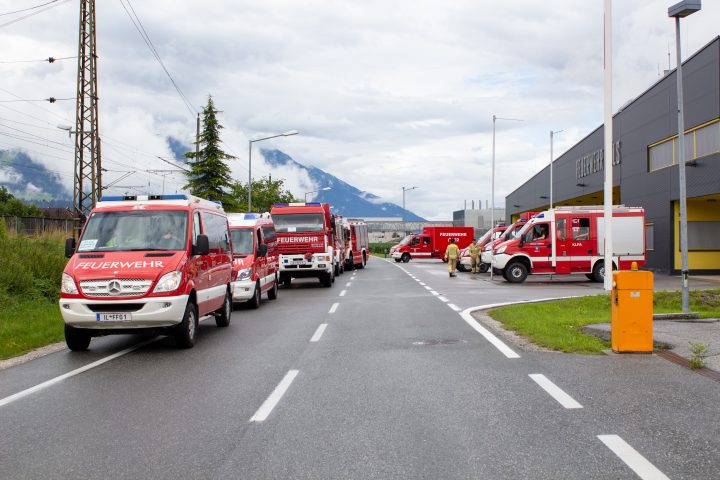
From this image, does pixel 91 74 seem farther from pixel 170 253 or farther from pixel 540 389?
pixel 540 389

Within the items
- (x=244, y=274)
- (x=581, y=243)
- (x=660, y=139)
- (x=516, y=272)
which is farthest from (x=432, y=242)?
(x=244, y=274)

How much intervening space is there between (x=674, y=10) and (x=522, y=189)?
52.2 meters

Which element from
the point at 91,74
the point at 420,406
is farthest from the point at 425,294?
the point at 91,74

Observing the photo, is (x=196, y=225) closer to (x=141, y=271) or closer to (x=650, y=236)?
(x=141, y=271)

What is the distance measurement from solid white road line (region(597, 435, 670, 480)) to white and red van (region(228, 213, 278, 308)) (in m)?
11.7

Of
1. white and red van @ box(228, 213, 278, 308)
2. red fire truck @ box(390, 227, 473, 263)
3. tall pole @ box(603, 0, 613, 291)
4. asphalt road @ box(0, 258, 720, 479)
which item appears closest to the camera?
asphalt road @ box(0, 258, 720, 479)

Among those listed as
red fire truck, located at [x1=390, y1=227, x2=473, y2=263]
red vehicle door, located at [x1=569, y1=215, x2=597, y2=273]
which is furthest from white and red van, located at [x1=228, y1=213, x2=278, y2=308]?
red fire truck, located at [x1=390, y1=227, x2=473, y2=263]

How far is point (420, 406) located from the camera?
239 inches

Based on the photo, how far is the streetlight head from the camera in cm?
1274

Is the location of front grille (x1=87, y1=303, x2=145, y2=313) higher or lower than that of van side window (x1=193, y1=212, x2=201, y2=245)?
lower

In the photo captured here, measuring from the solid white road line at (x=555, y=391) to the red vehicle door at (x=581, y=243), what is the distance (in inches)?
783

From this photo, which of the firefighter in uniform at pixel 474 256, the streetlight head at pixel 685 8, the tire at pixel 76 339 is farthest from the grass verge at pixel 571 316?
the firefighter in uniform at pixel 474 256

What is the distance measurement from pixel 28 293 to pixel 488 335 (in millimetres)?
10412

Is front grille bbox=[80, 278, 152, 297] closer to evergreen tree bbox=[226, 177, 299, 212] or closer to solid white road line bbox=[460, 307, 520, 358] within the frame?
solid white road line bbox=[460, 307, 520, 358]
